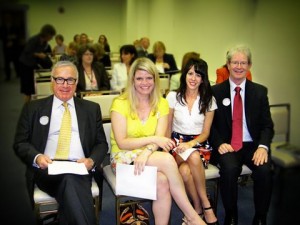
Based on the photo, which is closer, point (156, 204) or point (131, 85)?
point (156, 204)

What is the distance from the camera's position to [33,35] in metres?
0.60

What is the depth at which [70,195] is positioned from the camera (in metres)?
1.82

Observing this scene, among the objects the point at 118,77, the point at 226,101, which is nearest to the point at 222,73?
the point at 226,101

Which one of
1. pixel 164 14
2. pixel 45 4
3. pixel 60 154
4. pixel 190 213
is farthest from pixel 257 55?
pixel 164 14

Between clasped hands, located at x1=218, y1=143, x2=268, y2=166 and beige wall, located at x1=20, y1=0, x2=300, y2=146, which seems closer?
beige wall, located at x1=20, y1=0, x2=300, y2=146

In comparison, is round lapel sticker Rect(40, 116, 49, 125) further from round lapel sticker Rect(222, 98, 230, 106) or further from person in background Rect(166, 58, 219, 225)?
round lapel sticker Rect(222, 98, 230, 106)

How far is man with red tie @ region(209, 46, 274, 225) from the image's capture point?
217cm

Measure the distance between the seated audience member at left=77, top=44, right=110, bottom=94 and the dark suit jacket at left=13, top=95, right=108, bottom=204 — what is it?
172 cm

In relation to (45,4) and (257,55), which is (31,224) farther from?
(257,55)

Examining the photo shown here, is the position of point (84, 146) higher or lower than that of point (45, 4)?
lower

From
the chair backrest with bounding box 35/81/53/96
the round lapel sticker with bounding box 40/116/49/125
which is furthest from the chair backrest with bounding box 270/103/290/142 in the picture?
the chair backrest with bounding box 35/81/53/96

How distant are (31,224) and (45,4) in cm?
42

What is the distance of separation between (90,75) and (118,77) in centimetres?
43

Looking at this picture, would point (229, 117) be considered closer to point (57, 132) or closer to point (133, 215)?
point (133, 215)
